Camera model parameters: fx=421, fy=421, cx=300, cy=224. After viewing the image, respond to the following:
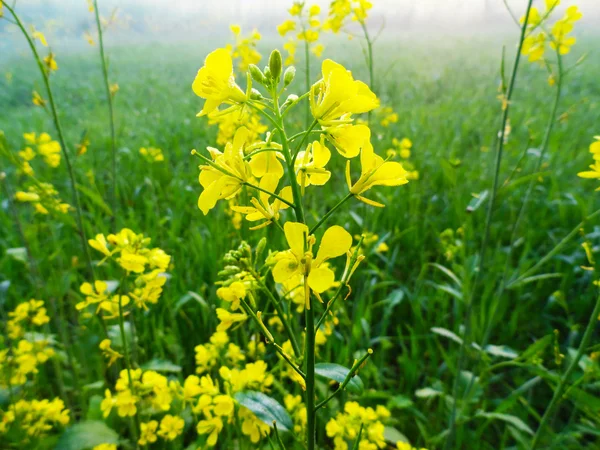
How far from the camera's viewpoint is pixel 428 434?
6.03 ft

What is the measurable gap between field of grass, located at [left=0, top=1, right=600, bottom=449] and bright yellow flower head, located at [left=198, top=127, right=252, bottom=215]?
796mm

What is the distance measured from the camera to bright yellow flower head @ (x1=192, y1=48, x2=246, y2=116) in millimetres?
751

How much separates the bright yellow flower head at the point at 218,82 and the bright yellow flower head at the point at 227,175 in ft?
0.21

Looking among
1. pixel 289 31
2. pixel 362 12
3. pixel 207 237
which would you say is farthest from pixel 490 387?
pixel 289 31

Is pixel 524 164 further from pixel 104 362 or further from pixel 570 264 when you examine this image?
pixel 104 362

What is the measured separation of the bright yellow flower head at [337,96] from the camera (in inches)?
28.1

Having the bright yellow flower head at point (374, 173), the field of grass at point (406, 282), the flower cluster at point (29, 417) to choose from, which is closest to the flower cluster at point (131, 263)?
the field of grass at point (406, 282)

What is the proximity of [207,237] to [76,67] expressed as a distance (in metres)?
11.7

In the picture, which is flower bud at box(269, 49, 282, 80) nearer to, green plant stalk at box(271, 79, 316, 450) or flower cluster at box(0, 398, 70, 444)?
green plant stalk at box(271, 79, 316, 450)

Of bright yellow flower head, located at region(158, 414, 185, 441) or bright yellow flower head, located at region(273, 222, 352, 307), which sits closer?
bright yellow flower head, located at region(273, 222, 352, 307)

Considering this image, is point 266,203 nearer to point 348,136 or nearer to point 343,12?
point 348,136

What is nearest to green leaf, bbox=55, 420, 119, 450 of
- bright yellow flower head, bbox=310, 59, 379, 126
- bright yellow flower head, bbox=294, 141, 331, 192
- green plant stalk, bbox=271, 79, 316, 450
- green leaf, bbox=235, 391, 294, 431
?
green leaf, bbox=235, 391, 294, 431

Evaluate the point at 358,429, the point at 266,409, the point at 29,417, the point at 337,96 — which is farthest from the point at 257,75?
the point at 29,417

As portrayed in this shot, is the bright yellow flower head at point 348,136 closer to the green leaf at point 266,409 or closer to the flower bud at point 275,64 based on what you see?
the flower bud at point 275,64
